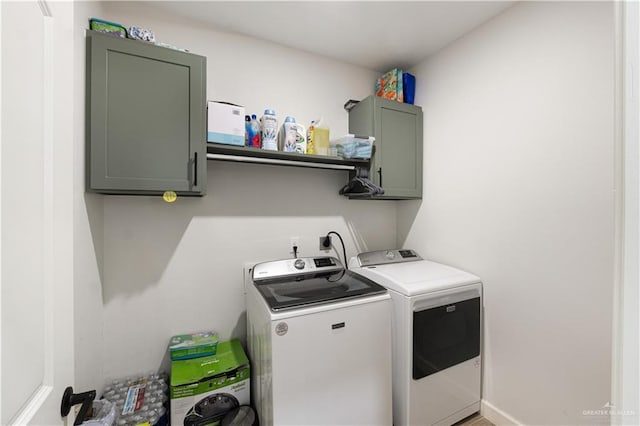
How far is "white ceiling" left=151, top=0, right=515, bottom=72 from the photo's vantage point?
64.8 inches

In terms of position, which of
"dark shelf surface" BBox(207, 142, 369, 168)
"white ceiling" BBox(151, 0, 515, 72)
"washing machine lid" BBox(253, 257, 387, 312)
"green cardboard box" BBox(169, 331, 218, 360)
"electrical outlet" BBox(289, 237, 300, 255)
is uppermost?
"white ceiling" BBox(151, 0, 515, 72)

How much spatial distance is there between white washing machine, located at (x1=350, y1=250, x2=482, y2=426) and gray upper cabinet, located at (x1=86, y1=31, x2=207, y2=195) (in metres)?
1.42

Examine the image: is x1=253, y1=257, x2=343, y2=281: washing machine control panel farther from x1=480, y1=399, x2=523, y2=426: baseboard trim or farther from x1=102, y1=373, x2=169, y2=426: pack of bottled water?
x1=480, y1=399, x2=523, y2=426: baseboard trim

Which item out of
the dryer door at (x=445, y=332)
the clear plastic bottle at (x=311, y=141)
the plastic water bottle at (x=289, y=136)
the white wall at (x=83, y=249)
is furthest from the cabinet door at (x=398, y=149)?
the white wall at (x=83, y=249)

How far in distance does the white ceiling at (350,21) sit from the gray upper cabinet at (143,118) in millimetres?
539

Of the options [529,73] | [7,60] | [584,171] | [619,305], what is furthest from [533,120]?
[7,60]

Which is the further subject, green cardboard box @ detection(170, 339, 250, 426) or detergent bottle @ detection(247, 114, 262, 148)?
detergent bottle @ detection(247, 114, 262, 148)

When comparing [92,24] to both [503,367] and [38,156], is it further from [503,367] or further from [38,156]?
[503,367]

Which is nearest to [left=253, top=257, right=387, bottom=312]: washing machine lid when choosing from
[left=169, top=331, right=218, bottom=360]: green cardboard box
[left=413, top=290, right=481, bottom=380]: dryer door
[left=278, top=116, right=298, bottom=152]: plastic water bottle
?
[left=413, top=290, right=481, bottom=380]: dryer door

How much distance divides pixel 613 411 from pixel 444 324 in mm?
1307

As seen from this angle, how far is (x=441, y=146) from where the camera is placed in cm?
210

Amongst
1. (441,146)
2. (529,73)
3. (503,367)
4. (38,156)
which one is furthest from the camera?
(441,146)

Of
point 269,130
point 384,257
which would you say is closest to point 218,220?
point 269,130

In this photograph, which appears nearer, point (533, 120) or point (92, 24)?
point (92, 24)
